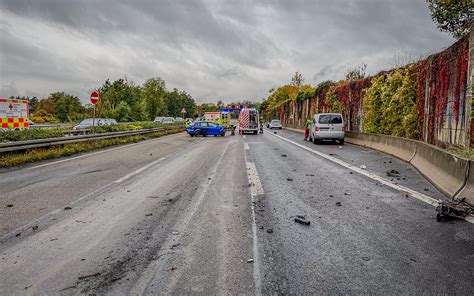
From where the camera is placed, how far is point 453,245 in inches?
159

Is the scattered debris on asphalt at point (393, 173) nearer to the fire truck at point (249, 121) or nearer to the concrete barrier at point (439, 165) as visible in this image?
the concrete barrier at point (439, 165)

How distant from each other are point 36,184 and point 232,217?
17.9ft

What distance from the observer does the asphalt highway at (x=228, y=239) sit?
3092 millimetres

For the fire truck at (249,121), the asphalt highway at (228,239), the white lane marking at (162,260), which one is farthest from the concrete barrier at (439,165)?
the fire truck at (249,121)

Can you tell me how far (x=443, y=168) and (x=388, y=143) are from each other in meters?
7.82

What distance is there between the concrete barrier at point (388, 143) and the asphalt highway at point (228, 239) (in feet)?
15.7

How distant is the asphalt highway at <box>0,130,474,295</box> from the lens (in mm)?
3092

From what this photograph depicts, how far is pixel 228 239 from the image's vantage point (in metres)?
4.18

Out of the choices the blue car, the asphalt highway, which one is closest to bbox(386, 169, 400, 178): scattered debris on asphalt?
the asphalt highway

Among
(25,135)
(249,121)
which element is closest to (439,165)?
(25,135)

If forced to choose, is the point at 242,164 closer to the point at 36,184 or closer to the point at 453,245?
the point at 36,184

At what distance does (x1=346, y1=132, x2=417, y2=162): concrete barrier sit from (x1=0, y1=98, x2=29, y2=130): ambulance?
71.6ft

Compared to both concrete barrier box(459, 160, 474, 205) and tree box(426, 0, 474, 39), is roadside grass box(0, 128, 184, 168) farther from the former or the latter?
tree box(426, 0, 474, 39)

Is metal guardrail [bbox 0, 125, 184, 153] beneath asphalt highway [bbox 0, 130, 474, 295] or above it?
above
